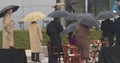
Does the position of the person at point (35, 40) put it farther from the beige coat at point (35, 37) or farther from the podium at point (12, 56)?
the podium at point (12, 56)

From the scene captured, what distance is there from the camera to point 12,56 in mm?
13672

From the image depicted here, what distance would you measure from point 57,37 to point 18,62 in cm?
401

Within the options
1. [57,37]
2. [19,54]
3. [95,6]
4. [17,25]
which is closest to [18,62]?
[19,54]

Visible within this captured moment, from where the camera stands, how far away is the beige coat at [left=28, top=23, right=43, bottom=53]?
18922 millimetres

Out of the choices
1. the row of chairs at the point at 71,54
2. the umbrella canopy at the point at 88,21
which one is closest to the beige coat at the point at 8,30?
the row of chairs at the point at 71,54

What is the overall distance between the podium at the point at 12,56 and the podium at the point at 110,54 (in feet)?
7.10

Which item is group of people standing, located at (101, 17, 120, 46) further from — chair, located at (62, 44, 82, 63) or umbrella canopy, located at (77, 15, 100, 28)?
umbrella canopy, located at (77, 15, 100, 28)

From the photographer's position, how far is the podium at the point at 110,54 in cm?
1384

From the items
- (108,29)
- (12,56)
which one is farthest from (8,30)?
(12,56)

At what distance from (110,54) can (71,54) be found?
2.52 m

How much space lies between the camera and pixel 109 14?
733 inches

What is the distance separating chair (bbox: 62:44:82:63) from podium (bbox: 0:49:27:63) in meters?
2.57

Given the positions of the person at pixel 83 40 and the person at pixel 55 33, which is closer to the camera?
the person at pixel 83 40

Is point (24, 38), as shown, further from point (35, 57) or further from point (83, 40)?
point (83, 40)
